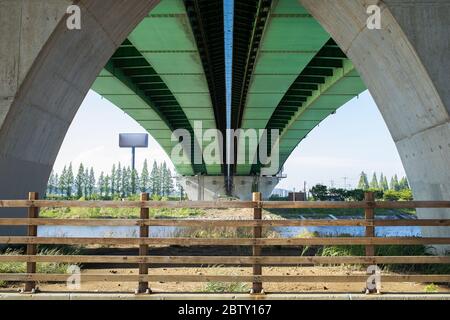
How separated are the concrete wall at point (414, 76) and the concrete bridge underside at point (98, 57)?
0.02 m

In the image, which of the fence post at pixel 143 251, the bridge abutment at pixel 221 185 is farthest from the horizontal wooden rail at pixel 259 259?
the bridge abutment at pixel 221 185

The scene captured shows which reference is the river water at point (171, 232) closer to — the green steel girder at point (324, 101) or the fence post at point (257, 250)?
the green steel girder at point (324, 101)

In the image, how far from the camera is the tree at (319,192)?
61225 mm

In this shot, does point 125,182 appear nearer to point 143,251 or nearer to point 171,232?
point 171,232

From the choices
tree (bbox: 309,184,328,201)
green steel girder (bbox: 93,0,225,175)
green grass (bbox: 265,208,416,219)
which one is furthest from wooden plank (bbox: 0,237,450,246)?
tree (bbox: 309,184,328,201)

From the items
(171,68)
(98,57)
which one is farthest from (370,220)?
(171,68)

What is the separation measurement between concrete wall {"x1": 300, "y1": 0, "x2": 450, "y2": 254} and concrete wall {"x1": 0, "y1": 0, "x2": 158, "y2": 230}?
211 inches

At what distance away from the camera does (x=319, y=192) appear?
6231cm

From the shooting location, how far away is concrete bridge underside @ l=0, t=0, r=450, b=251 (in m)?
8.46

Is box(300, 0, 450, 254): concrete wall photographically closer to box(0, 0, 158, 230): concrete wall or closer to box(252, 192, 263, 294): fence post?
box(252, 192, 263, 294): fence post

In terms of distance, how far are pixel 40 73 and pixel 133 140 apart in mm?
116405

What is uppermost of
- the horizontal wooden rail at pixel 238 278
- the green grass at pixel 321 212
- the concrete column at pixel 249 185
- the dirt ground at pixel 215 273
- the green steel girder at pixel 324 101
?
the green steel girder at pixel 324 101
